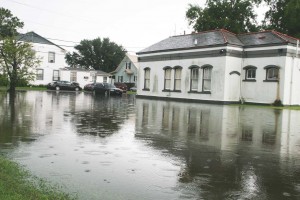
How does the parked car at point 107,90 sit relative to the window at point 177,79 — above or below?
below

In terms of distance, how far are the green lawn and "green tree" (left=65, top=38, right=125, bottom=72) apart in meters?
101

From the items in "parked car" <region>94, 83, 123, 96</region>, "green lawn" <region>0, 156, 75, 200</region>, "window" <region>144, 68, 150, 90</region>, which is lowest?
"green lawn" <region>0, 156, 75, 200</region>

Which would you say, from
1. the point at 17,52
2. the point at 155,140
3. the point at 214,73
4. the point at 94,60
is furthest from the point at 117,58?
the point at 155,140

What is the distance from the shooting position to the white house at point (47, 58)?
62.2 meters

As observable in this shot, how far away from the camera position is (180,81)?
36.9 meters

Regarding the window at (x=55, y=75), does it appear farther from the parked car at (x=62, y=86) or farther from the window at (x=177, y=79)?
the window at (x=177, y=79)

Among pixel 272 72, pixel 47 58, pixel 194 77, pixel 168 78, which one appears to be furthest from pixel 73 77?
pixel 272 72

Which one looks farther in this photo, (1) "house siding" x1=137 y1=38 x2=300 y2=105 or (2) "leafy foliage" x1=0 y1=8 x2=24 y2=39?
(2) "leafy foliage" x1=0 y1=8 x2=24 y2=39

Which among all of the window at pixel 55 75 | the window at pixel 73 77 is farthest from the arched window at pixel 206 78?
the window at pixel 73 77

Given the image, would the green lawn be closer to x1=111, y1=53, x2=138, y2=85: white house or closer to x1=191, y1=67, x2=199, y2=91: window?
x1=191, y1=67, x2=199, y2=91: window

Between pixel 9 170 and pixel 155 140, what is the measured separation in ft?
15.7

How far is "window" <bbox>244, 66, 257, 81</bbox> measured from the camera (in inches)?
→ 1272

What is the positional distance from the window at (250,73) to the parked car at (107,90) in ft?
56.8

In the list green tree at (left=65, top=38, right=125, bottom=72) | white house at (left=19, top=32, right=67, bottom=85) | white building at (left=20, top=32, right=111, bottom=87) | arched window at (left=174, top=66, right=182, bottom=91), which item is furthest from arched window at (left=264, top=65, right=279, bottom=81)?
green tree at (left=65, top=38, right=125, bottom=72)
